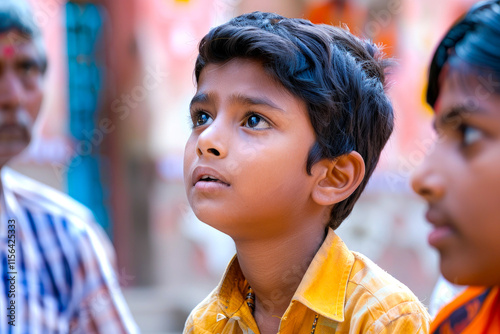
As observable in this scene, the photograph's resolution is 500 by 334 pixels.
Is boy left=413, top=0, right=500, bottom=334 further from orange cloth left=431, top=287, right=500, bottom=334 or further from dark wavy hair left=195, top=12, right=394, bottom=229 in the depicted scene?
dark wavy hair left=195, top=12, right=394, bottom=229

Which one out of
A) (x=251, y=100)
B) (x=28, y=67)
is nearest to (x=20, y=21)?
(x=28, y=67)

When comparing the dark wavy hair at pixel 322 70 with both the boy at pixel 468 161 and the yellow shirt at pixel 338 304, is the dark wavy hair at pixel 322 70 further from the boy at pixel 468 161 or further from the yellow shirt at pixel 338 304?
the boy at pixel 468 161

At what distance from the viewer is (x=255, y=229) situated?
4.05ft

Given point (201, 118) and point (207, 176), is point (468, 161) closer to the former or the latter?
point (207, 176)

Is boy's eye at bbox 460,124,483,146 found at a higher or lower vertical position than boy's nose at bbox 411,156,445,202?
higher

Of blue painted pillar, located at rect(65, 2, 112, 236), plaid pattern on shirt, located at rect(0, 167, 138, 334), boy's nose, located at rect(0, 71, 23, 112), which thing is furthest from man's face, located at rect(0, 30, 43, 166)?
blue painted pillar, located at rect(65, 2, 112, 236)

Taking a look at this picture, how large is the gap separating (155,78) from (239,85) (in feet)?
12.5

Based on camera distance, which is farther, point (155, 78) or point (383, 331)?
point (155, 78)

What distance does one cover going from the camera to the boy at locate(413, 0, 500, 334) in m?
0.69

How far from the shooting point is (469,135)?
72 cm

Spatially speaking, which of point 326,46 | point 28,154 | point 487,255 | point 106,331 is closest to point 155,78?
point 28,154

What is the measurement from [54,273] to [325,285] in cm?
79

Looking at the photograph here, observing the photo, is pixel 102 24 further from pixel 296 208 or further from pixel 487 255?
pixel 487 255

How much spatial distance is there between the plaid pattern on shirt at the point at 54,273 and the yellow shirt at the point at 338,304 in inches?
14.7
